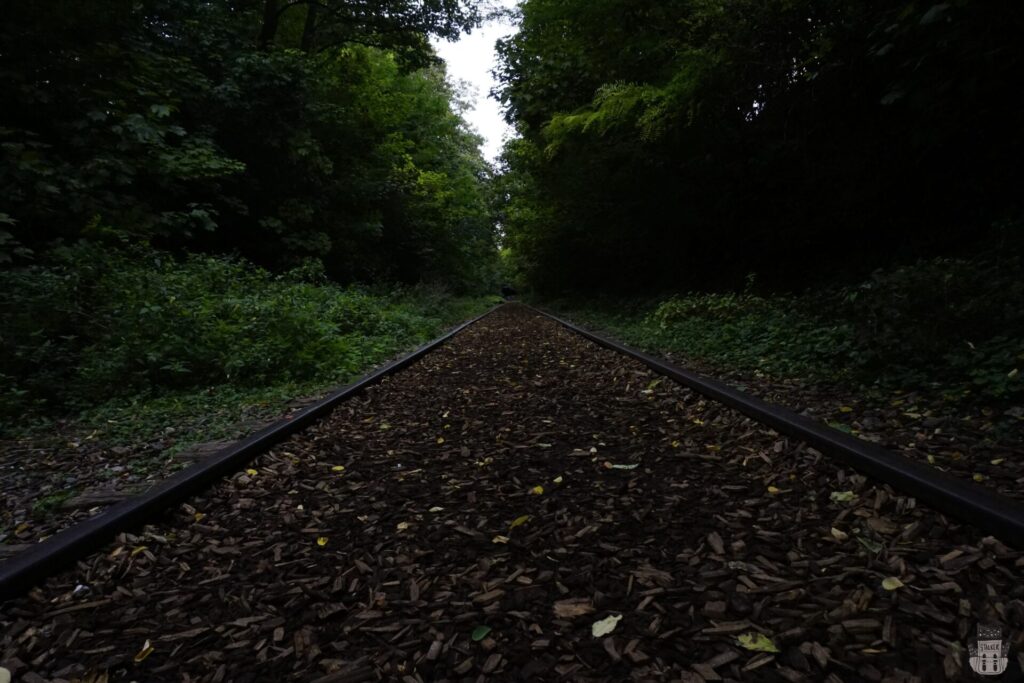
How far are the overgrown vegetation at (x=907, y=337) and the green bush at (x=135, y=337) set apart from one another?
504 centimetres

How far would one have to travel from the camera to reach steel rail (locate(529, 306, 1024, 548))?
1842 mm

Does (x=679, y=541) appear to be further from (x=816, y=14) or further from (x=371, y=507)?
(x=816, y=14)

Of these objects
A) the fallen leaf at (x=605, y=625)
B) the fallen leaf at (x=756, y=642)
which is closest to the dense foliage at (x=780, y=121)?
the fallen leaf at (x=756, y=642)

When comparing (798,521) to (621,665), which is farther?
(798,521)

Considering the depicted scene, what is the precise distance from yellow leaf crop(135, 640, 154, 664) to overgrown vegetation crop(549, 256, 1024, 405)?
174 inches

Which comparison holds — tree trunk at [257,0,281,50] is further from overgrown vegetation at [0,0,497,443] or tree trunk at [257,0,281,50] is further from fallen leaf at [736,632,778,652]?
fallen leaf at [736,632,778,652]

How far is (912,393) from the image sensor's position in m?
3.59

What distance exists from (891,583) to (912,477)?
69 centimetres

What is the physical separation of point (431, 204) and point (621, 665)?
19.1 m

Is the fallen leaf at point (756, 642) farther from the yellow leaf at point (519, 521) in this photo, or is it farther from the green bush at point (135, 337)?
the green bush at point (135, 337)

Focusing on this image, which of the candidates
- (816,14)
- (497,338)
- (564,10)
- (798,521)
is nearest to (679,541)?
(798,521)

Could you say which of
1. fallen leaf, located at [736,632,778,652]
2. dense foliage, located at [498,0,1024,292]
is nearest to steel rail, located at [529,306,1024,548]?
fallen leaf, located at [736,632,778,652]

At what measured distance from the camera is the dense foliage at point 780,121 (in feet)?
16.8

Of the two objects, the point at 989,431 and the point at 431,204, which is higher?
the point at 431,204
